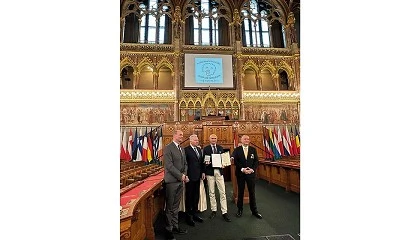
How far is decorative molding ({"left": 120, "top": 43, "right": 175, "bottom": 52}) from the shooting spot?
1062cm

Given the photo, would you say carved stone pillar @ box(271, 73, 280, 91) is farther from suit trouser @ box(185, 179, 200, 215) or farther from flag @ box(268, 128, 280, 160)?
suit trouser @ box(185, 179, 200, 215)

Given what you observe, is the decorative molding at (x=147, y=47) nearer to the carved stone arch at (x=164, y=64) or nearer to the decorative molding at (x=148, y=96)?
the carved stone arch at (x=164, y=64)

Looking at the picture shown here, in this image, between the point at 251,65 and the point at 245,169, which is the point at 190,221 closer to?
the point at 245,169

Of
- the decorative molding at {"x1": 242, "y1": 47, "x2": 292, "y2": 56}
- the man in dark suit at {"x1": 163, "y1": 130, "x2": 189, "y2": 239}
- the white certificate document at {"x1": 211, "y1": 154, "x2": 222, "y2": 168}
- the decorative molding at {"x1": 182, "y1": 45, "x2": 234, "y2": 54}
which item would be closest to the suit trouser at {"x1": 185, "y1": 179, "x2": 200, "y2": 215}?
the white certificate document at {"x1": 211, "y1": 154, "x2": 222, "y2": 168}

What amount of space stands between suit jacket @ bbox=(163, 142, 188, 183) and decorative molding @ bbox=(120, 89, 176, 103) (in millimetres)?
7740

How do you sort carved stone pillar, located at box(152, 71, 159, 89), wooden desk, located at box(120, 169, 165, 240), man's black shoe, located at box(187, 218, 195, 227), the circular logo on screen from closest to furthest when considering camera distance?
wooden desk, located at box(120, 169, 165, 240) → man's black shoe, located at box(187, 218, 195, 227) → the circular logo on screen → carved stone pillar, located at box(152, 71, 159, 89)

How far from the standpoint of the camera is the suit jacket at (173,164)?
8.61 ft

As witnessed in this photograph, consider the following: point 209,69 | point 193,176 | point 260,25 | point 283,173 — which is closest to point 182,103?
point 209,69

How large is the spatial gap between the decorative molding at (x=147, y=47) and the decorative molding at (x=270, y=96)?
13.5ft

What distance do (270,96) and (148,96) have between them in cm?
558

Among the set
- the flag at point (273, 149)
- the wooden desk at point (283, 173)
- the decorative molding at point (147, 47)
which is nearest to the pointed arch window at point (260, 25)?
the decorative molding at point (147, 47)
